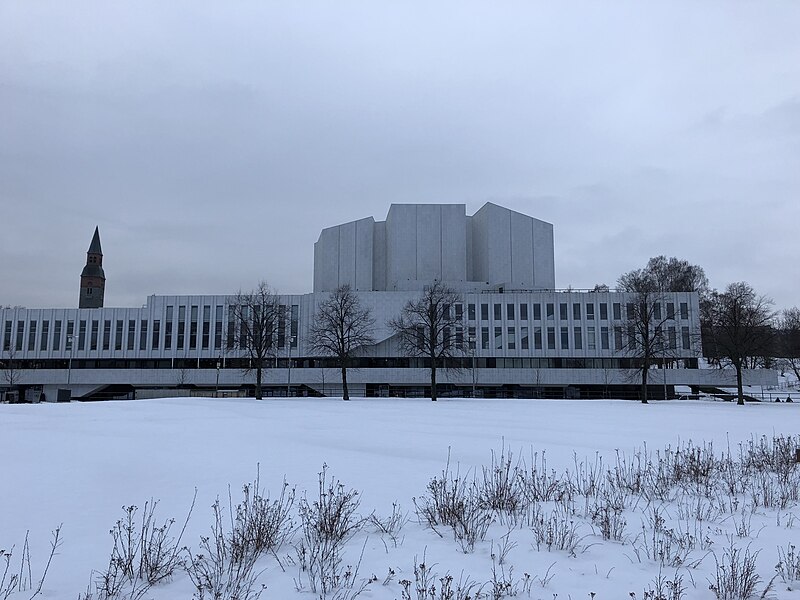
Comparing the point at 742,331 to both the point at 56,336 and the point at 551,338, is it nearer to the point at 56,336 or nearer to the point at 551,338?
the point at 551,338

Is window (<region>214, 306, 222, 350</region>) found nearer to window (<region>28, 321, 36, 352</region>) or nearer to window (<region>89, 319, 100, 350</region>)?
window (<region>89, 319, 100, 350</region>)

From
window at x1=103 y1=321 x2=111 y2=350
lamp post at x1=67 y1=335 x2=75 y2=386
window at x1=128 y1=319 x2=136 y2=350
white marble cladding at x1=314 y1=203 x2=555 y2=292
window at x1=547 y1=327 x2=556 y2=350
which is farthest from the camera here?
white marble cladding at x1=314 y1=203 x2=555 y2=292

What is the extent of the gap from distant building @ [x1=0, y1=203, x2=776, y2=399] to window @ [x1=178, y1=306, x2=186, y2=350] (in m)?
0.14

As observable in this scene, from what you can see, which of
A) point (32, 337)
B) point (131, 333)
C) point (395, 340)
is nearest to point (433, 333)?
point (395, 340)

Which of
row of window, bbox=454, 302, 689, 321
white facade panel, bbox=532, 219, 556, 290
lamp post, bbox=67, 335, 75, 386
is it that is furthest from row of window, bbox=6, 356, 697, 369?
white facade panel, bbox=532, 219, 556, 290

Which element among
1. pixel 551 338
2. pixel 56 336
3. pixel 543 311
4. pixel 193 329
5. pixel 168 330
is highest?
pixel 543 311

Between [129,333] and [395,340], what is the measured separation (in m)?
36.9

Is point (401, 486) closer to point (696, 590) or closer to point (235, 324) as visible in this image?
point (696, 590)

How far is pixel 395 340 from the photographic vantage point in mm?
82250

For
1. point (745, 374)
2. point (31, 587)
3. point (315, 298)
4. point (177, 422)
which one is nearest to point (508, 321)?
point (315, 298)

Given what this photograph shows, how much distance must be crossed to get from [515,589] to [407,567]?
1239 millimetres

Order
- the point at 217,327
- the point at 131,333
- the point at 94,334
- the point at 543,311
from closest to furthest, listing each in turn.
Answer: the point at 543,311 → the point at 217,327 → the point at 131,333 → the point at 94,334

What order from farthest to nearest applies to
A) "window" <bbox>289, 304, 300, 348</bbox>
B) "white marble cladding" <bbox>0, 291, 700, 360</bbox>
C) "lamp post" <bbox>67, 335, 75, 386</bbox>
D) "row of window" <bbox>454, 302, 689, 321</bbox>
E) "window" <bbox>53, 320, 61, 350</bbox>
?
"window" <bbox>53, 320, 61, 350</bbox>
"lamp post" <bbox>67, 335, 75, 386</bbox>
"window" <bbox>289, 304, 300, 348</bbox>
"row of window" <bbox>454, 302, 689, 321</bbox>
"white marble cladding" <bbox>0, 291, 700, 360</bbox>

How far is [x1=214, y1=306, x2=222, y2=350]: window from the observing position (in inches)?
3361
